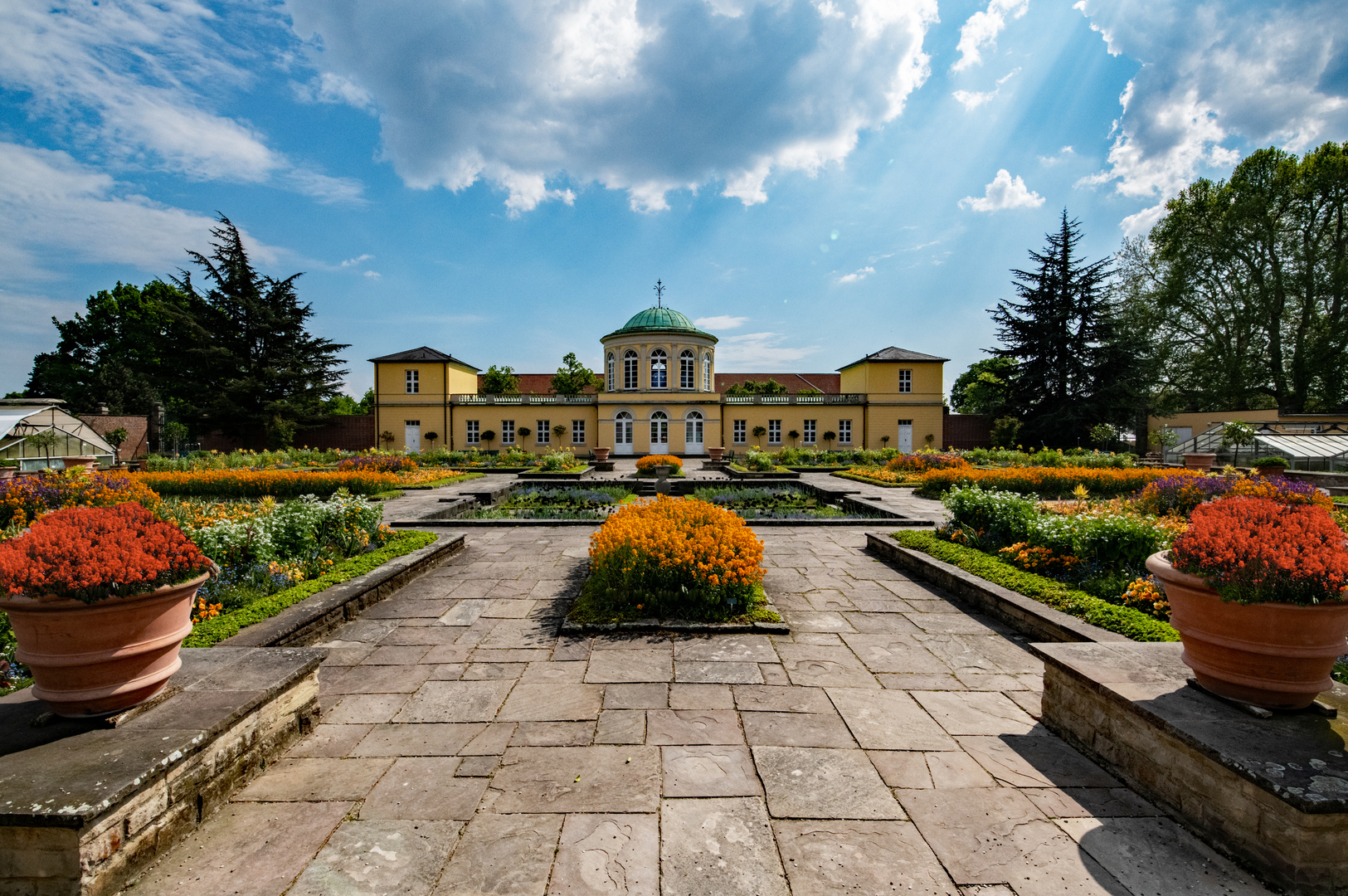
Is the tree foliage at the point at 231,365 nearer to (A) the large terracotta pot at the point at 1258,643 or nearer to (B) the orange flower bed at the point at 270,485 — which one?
(B) the orange flower bed at the point at 270,485

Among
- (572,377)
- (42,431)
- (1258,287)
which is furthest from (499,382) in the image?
(1258,287)

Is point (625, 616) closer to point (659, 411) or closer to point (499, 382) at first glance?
point (659, 411)

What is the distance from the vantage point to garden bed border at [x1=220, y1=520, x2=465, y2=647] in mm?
3625

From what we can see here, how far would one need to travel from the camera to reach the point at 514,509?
35.1ft

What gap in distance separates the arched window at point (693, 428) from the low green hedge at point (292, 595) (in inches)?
892

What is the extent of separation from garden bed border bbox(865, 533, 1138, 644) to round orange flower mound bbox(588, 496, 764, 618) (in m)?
1.94

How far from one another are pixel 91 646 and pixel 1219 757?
4.11m

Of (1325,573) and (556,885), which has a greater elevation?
(1325,573)

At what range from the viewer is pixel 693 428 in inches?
1152

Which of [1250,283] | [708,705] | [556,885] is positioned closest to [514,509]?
[708,705]

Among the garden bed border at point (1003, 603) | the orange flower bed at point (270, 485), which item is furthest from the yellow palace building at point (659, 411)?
the garden bed border at point (1003, 603)

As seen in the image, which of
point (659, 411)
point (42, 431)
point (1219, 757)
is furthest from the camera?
point (659, 411)

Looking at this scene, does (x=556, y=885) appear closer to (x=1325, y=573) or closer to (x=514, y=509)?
(x=1325, y=573)

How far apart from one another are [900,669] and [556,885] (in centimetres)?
260
